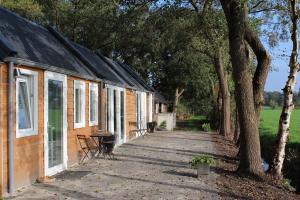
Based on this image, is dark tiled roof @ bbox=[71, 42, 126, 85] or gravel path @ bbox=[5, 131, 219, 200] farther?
dark tiled roof @ bbox=[71, 42, 126, 85]

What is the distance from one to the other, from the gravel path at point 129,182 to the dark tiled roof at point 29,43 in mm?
2867

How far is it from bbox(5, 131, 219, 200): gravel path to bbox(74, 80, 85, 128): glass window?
1.35 m

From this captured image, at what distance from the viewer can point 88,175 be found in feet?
42.2

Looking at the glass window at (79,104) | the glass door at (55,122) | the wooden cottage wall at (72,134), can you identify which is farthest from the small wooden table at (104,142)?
the glass door at (55,122)

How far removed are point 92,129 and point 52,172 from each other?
15.6 ft

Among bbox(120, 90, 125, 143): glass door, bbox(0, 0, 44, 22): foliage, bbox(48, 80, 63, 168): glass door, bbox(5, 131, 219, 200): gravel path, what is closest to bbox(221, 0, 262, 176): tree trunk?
bbox(5, 131, 219, 200): gravel path

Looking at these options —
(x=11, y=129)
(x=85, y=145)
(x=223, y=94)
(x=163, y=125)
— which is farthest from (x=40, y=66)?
(x=163, y=125)

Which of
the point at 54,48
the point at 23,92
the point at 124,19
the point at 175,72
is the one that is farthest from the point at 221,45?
the point at 175,72

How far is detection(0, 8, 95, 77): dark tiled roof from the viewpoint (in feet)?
35.7

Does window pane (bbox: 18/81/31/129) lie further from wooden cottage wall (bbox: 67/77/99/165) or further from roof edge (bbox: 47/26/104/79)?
roof edge (bbox: 47/26/104/79)

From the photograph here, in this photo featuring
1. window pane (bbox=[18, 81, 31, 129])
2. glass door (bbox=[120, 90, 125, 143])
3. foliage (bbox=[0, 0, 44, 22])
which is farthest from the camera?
foliage (bbox=[0, 0, 44, 22])

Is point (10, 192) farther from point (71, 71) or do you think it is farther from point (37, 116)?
point (71, 71)

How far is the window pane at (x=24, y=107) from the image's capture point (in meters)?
10.7

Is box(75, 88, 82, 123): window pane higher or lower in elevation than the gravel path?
higher
